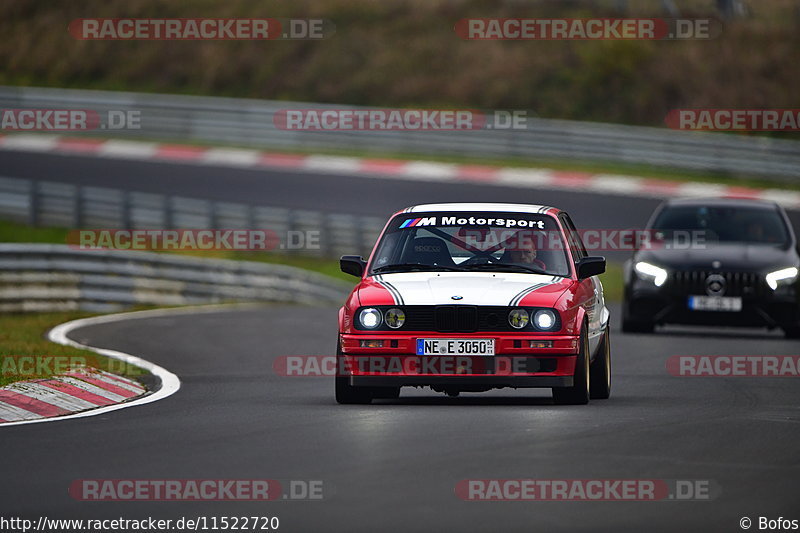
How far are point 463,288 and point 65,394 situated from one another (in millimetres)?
3074

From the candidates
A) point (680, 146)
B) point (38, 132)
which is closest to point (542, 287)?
point (680, 146)

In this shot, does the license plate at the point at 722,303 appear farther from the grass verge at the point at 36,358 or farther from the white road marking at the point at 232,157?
the white road marking at the point at 232,157

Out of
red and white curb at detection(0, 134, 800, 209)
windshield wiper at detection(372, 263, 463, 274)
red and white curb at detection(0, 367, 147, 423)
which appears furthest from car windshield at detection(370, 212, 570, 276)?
red and white curb at detection(0, 134, 800, 209)

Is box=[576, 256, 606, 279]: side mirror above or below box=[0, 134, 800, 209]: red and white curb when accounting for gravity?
below

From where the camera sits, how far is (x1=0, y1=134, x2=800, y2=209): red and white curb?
3703 centimetres

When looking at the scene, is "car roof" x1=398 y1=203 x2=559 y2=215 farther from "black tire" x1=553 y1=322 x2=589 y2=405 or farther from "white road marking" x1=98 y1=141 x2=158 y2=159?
"white road marking" x1=98 y1=141 x2=158 y2=159

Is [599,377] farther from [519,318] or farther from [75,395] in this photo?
[75,395]

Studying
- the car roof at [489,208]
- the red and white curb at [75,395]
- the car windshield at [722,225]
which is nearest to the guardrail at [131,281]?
the red and white curb at [75,395]

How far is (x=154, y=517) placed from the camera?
7.21m

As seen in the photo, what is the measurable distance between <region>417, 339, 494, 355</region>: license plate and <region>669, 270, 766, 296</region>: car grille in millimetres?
7424

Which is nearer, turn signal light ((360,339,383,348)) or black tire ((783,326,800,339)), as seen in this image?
turn signal light ((360,339,383,348))

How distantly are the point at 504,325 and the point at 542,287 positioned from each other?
0.50 m

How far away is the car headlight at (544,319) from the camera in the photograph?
11.4 metres

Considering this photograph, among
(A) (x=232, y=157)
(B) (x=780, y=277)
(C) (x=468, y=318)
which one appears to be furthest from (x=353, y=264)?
(A) (x=232, y=157)
